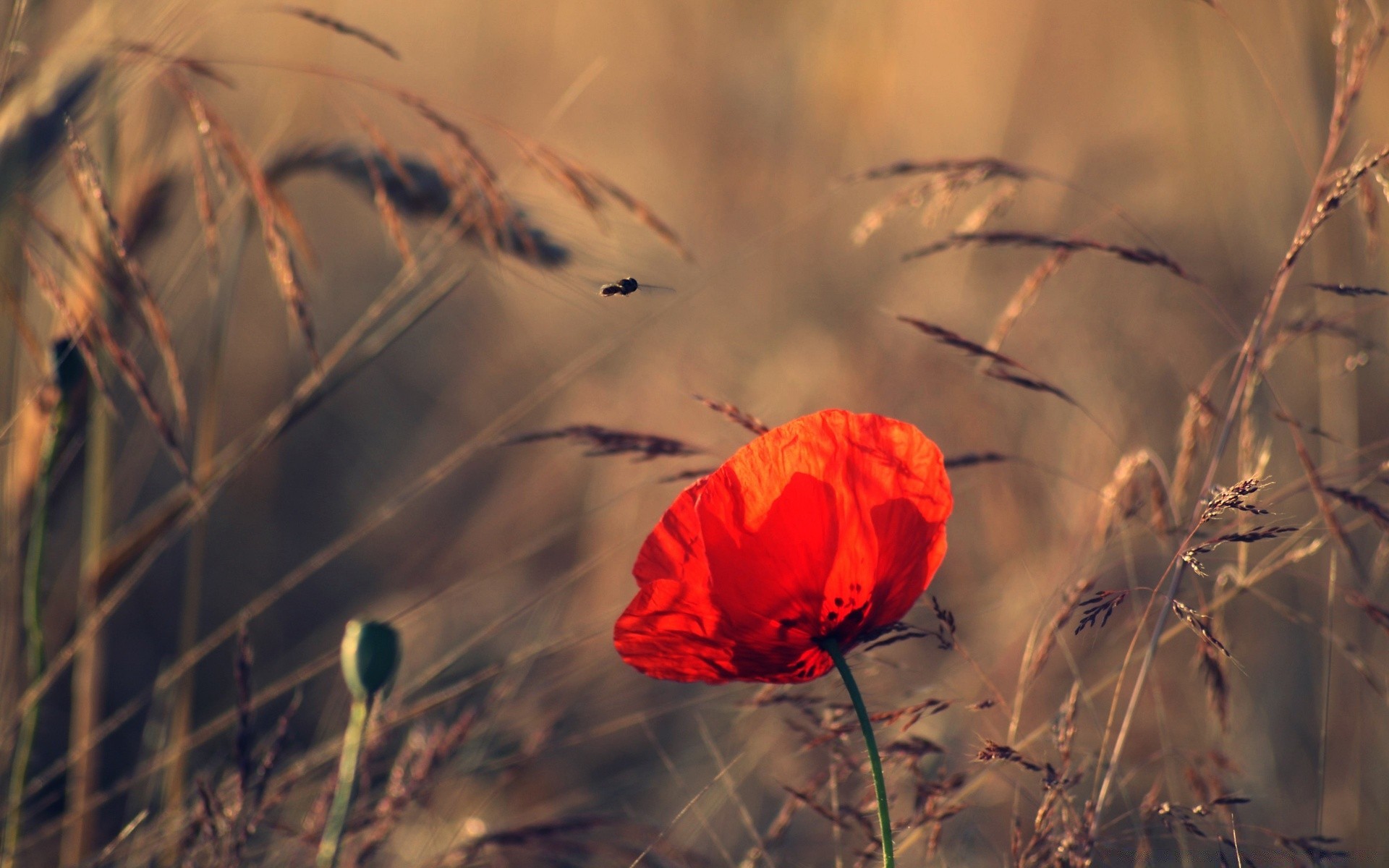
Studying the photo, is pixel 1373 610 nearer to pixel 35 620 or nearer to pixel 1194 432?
pixel 1194 432

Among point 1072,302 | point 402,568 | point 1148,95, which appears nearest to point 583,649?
point 402,568

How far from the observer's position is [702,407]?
6.38ft

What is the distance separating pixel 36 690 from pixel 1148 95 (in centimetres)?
222

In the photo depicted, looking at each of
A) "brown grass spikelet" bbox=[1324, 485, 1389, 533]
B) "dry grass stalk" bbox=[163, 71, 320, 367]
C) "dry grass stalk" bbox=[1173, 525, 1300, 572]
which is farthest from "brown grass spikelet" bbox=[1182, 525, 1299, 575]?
"dry grass stalk" bbox=[163, 71, 320, 367]

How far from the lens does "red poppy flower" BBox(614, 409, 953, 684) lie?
0.54 meters

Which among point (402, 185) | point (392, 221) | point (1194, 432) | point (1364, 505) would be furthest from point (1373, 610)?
point (402, 185)

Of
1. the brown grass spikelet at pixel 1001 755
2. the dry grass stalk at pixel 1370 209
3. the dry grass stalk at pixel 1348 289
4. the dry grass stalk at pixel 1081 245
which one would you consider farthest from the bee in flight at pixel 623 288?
the dry grass stalk at pixel 1370 209

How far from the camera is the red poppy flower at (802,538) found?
541 mm

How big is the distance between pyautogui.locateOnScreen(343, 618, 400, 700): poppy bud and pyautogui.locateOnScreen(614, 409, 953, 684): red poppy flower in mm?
175

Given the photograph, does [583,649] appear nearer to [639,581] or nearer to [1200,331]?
[639,581]

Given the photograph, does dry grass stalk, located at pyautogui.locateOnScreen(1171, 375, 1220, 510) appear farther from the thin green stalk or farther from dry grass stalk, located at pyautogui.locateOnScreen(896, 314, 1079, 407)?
the thin green stalk

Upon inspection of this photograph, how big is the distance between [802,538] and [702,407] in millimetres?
1404

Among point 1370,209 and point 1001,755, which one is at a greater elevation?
point 1370,209

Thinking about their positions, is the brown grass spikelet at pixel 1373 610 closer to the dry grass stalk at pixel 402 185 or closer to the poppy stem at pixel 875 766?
the poppy stem at pixel 875 766
